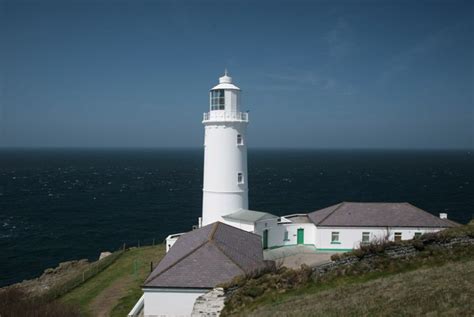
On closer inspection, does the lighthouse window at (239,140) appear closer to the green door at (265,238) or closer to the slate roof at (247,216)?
the slate roof at (247,216)

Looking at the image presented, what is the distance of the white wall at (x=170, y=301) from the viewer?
16.5 meters

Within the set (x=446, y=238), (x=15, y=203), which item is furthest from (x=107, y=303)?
(x=15, y=203)

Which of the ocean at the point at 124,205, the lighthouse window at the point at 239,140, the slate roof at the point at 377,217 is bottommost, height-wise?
the ocean at the point at 124,205

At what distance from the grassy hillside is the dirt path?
334 inches

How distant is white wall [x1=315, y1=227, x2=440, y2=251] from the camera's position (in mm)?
26500

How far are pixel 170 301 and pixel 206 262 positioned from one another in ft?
6.97

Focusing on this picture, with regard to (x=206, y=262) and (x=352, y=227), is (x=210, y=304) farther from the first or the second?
(x=352, y=227)

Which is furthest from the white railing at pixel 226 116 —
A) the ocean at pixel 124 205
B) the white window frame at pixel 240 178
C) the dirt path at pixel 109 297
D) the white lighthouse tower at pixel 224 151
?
the ocean at pixel 124 205

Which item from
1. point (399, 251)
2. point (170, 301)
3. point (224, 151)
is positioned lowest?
point (170, 301)

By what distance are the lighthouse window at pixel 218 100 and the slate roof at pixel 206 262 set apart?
1000 cm

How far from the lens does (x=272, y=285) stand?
14922mm

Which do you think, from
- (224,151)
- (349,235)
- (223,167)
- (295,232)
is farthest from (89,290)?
(349,235)

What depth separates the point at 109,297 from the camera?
21844mm

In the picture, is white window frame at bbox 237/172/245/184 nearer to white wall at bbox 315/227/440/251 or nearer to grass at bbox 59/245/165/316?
white wall at bbox 315/227/440/251
